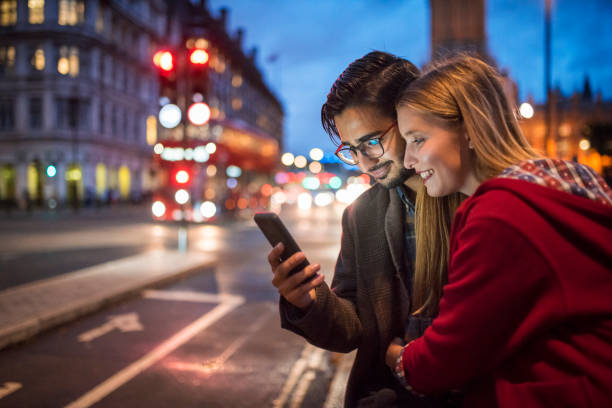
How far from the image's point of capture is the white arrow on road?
5098 mm

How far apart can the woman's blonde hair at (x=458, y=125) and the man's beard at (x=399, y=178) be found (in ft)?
0.65

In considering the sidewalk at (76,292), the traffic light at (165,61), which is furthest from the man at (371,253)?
the traffic light at (165,61)

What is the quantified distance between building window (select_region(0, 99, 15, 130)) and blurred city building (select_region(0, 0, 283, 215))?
9 centimetres

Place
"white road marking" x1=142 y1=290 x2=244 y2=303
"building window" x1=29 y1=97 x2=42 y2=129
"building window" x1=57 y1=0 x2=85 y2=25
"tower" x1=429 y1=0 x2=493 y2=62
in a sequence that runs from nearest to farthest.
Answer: "white road marking" x1=142 y1=290 x2=244 y2=303
"tower" x1=429 y1=0 x2=493 y2=62
"building window" x1=29 y1=97 x2=42 y2=129
"building window" x1=57 y1=0 x2=85 y2=25

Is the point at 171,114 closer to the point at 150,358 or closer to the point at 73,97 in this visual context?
the point at 150,358

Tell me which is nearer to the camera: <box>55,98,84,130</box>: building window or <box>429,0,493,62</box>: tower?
<box>429,0,493,62</box>: tower

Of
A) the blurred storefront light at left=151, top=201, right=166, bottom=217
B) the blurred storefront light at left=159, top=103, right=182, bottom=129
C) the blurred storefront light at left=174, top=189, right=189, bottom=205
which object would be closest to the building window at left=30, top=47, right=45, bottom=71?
the blurred storefront light at left=151, top=201, right=166, bottom=217

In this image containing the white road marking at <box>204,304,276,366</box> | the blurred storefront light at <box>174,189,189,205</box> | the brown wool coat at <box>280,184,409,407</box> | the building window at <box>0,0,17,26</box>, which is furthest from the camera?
the building window at <box>0,0,17,26</box>

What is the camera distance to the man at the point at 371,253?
1641mm

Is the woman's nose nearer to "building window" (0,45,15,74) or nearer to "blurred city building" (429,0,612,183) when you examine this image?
"blurred city building" (429,0,612,183)

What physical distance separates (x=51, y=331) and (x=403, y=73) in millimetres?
5410

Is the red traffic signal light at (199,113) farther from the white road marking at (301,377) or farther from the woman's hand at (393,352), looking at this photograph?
the woman's hand at (393,352)

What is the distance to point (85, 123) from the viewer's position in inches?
1457

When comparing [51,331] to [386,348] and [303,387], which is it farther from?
[386,348]
